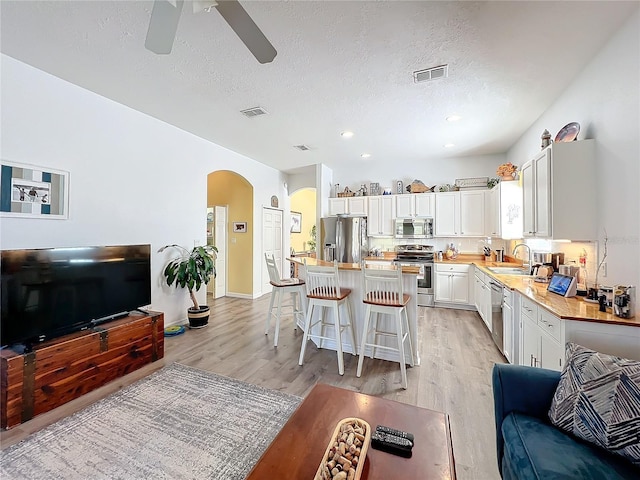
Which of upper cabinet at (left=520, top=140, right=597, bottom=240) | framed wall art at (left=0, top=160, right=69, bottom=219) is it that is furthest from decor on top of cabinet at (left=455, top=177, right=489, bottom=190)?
framed wall art at (left=0, top=160, right=69, bottom=219)

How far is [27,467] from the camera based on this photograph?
1610 mm

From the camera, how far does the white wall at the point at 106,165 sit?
2.43 meters

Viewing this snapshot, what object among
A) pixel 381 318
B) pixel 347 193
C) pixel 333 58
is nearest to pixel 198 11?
pixel 333 58

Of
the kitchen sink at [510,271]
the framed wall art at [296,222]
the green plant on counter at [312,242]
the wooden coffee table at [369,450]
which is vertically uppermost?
the framed wall art at [296,222]

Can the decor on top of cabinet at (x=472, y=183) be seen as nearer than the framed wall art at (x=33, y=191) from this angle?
No

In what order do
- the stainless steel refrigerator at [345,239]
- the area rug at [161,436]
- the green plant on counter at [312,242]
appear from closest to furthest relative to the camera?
the area rug at [161,436] < the stainless steel refrigerator at [345,239] < the green plant on counter at [312,242]

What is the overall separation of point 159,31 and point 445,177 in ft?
17.3

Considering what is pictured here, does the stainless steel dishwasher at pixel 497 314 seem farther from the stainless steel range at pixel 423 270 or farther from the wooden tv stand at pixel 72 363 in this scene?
the wooden tv stand at pixel 72 363

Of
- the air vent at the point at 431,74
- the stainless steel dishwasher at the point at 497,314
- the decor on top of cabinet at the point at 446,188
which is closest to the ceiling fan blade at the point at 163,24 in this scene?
the air vent at the point at 431,74

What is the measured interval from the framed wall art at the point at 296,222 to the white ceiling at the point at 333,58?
16.0 feet

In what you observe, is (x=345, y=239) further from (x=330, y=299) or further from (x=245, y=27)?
(x=245, y=27)

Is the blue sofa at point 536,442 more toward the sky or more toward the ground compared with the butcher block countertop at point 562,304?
more toward the ground

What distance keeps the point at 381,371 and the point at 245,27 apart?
299cm

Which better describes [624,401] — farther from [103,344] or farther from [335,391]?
[103,344]
